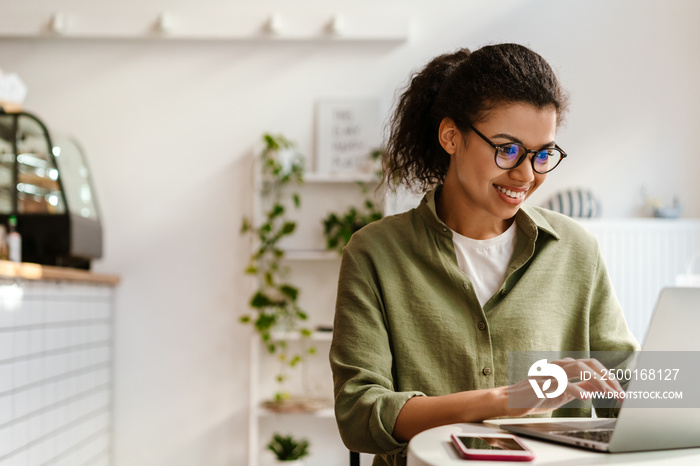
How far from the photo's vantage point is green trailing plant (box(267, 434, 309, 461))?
338 centimetres

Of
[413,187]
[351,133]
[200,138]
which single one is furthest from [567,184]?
[413,187]

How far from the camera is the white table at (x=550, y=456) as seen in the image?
0.78m

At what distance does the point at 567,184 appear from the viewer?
3703 mm

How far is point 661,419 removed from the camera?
824 mm

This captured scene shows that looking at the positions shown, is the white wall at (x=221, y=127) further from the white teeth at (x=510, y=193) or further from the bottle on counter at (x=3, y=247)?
the white teeth at (x=510, y=193)

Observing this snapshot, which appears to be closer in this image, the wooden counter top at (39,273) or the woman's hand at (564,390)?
the woman's hand at (564,390)

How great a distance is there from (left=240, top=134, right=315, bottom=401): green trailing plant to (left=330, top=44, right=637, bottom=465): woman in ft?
7.11

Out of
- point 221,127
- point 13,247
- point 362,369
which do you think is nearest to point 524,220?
point 362,369

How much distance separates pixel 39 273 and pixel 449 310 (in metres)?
1.87

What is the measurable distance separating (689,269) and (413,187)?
2358mm

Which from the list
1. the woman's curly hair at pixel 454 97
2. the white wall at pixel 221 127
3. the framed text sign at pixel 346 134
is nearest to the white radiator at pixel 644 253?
the white wall at pixel 221 127

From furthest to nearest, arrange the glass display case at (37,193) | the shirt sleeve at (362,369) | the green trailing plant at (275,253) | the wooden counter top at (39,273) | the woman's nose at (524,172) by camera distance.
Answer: the green trailing plant at (275,253) < the glass display case at (37,193) < the wooden counter top at (39,273) < the woman's nose at (524,172) < the shirt sleeve at (362,369)

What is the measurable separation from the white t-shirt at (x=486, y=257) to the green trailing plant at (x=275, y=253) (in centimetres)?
215

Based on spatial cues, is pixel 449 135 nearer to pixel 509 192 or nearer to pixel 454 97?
pixel 454 97
